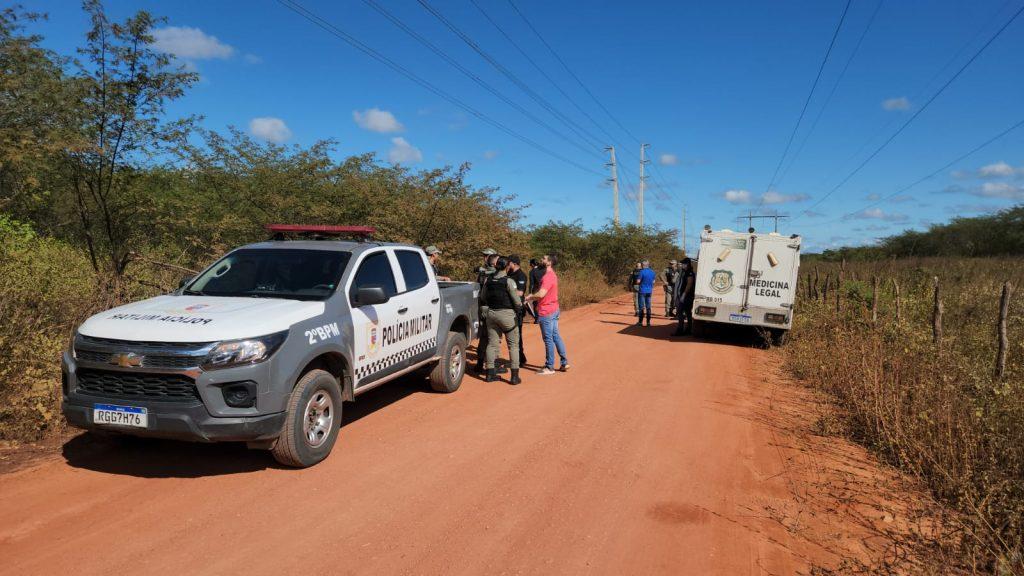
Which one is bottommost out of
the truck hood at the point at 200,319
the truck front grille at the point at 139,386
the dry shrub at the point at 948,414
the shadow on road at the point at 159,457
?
the shadow on road at the point at 159,457

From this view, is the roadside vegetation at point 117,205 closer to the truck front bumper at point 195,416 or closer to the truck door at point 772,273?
the truck front bumper at point 195,416

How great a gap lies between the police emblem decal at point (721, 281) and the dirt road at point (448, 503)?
22.3 feet

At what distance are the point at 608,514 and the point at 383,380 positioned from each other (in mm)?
2764

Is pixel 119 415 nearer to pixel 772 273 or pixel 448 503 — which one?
pixel 448 503

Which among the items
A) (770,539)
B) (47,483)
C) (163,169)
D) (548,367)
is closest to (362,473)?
(47,483)

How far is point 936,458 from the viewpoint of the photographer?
489 cm

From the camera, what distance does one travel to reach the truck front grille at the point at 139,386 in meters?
4.16

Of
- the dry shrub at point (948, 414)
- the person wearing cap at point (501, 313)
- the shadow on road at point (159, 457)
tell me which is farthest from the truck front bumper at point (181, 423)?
the dry shrub at point (948, 414)

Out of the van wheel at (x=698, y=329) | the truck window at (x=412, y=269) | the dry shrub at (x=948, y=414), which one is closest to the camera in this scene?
the dry shrub at (x=948, y=414)

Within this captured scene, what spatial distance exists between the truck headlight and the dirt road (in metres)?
0.98

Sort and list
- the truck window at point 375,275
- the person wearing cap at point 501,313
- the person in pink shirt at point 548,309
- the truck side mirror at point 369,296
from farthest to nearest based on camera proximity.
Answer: the person in pink shirt at point 548,309
the person wearing cap at point 501,313
the truck window at point 375,275
the truck side mirror at point 369,296

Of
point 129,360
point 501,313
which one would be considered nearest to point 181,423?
point 129,360

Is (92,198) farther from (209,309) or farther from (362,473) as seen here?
(362,473)

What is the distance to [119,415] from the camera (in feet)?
13.7
